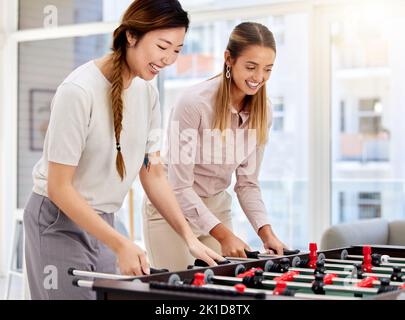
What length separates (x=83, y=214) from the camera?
7.26ft

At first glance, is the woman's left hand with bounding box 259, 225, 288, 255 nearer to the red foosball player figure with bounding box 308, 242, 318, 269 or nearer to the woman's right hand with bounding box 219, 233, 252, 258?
the woman's right hand with bounding box 219, 233, 252, 258

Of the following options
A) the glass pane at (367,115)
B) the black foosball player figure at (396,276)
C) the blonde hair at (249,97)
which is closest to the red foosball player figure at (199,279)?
the black foosball player figure at (396,276)

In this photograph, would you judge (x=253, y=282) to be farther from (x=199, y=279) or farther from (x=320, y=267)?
(x=320, y=267)

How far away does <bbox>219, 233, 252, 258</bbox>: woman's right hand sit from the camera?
2.76 meters

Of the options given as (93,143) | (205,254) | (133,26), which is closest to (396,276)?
(205,254)

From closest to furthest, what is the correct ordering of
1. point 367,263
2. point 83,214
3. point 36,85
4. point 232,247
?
point 83,214 < point 367,263 < point 232,247 < point 36,85

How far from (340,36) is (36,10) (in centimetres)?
282

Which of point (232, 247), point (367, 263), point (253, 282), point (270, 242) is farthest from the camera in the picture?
point (270, 242)

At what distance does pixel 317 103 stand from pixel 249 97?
2410 mm

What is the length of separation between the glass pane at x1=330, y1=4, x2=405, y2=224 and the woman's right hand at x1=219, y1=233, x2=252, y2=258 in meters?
2.64

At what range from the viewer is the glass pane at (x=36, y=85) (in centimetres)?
659

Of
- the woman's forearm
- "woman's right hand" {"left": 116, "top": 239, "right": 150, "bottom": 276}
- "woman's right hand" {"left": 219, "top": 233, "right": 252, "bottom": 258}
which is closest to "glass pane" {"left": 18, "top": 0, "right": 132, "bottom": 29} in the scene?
"woman's right hand" {"left": 219, "top": 233, "right": 252, "bottom": 258}

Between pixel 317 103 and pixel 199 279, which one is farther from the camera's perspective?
pixel 317 103
